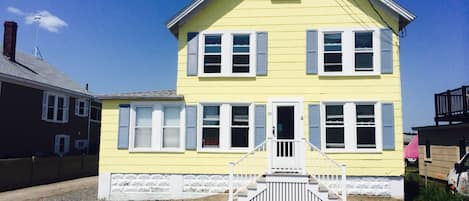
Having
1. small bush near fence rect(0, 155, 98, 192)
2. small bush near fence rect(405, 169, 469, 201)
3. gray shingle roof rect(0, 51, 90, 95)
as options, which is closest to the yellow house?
small bush near fence rect(405, 169, 469, 201)

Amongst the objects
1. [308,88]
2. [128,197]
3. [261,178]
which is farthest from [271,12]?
[128,197]

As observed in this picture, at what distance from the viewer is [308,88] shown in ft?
42.7

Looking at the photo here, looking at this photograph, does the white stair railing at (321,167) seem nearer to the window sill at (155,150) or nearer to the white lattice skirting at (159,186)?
the white lattice skirting at (159,186)

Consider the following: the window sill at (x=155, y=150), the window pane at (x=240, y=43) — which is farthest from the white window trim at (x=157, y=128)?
the window pane at (x=240, y=43)

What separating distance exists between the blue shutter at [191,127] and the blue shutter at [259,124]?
2.16 metres

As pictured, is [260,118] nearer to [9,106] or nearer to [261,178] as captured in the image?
[261,178]

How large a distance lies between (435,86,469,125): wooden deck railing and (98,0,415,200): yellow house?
5.37 m

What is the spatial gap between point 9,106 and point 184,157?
413 inches

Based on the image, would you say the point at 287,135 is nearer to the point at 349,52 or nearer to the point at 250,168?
the point at 250,168

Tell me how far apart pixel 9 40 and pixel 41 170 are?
8253mm

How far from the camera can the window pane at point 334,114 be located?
12859mm

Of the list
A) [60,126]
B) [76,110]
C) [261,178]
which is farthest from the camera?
[76,110]

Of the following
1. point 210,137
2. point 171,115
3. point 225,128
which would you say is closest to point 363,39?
point 225,128

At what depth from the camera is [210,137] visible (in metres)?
13.3
